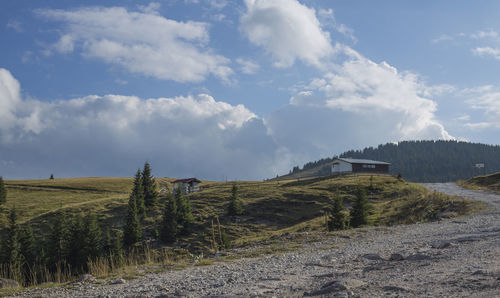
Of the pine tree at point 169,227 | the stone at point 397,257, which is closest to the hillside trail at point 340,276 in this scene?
the stone at point 397,257

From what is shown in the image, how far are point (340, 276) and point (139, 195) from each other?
6692 cm

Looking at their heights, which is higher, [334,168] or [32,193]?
[334,168]

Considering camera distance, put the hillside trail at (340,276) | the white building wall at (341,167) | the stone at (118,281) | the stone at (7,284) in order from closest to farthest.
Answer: the hillside trail at (340,276), the stone at (118,281), the stone at (7,284), the white building wall at (341,167)

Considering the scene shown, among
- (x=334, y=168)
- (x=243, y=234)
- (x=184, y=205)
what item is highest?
(x=334, y=168)

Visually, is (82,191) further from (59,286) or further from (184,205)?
(59,286)

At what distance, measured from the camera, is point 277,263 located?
1218 centimetres

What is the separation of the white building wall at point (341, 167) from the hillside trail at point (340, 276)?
94.5 meters

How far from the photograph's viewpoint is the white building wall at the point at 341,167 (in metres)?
107

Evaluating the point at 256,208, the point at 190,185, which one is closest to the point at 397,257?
the point at 256,208

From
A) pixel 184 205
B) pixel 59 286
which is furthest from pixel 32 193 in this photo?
pixel 59 286

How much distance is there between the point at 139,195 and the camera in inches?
2785

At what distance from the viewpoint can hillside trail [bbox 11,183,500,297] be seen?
23.8 feet

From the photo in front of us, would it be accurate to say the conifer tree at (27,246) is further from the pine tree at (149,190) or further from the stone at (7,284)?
the stone at (7,284)

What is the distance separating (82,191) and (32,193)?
45.4 ft
